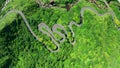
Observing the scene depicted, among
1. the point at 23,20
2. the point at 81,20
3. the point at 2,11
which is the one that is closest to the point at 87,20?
the point at 81,20

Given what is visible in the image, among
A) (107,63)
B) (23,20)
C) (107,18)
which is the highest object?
(23,20)

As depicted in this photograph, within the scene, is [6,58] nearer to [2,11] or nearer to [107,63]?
[2,11]

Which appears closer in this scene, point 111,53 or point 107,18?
point 111,53

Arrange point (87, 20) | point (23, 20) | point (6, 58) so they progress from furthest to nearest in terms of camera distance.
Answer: point (87, 20)
point (23, 20)
point (6, 58)

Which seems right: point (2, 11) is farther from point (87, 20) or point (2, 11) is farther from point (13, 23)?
point (87, 20)

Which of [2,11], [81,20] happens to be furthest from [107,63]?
[2,11]

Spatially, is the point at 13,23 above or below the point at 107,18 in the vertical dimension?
above

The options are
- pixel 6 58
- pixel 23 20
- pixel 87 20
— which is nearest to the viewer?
pixel 6 58
